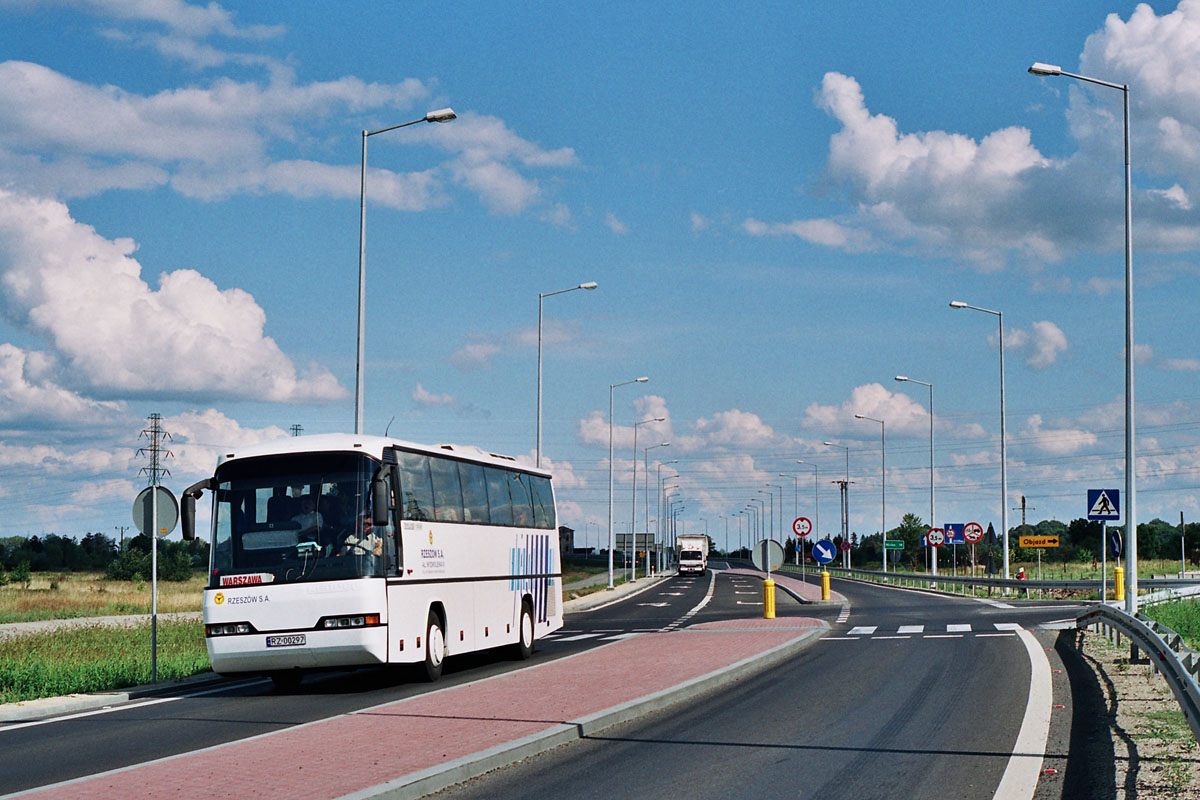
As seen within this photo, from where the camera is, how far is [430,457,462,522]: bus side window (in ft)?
63.9

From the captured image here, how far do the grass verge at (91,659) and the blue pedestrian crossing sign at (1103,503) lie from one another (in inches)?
718

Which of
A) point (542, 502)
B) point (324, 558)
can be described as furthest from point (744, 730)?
point (542, 502)

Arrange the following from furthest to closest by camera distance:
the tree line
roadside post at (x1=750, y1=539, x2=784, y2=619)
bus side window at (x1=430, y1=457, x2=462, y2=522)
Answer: the tree line → roadside post at (x1=750, y1=539, x2=784, y2=619) → bus side window at (x1=430, y1=457, x2=462, y2=522)

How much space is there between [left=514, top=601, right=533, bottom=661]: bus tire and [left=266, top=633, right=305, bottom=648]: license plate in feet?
20.8

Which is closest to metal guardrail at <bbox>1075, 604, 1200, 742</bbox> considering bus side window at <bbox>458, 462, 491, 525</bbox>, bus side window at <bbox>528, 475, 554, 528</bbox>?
bus side window at <bbox>458, 462, 491, 525</bbox>

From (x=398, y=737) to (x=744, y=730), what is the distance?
320 cm

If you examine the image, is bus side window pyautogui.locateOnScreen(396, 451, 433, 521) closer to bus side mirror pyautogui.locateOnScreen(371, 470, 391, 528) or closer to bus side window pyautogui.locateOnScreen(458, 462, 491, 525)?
bus side mirror pyautogui.locateOnScreen(371, 470, 391, 528)

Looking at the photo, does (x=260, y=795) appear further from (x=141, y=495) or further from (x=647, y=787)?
(x=141, y=495)

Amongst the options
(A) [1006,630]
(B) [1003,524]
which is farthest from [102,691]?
(B) [1003,524]

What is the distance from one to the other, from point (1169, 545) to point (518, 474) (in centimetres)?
12190

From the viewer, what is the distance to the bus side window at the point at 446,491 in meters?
19.5

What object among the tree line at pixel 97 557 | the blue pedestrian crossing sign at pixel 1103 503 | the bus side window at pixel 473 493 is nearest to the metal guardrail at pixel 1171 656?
the blue pedestrian crossing sign at pixel 1103 503

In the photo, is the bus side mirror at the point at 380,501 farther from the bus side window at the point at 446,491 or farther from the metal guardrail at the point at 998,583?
the metal guardrail at the point at 998,583

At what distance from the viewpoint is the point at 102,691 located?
59.6ft
